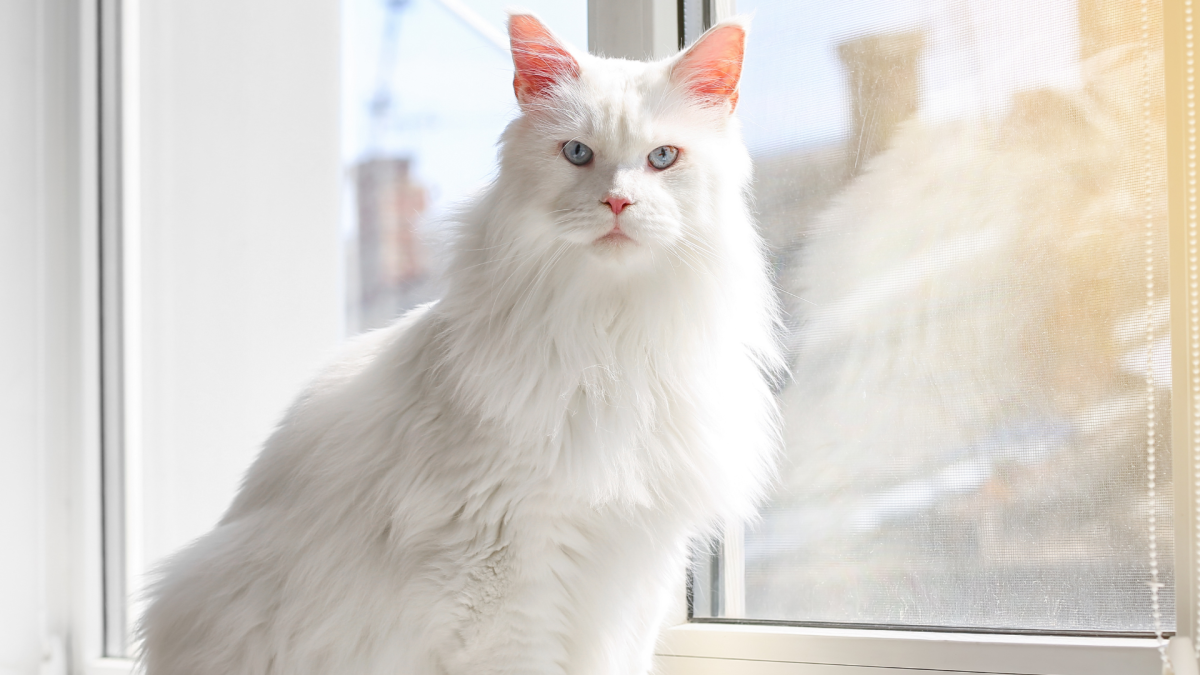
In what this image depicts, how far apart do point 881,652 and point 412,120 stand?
73.3 inches

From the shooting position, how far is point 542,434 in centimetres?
97

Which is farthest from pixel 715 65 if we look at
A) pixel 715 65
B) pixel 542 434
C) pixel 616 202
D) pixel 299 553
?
pixel 299 553

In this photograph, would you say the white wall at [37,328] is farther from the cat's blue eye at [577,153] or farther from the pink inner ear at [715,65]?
the pink inner ear at [715,65]

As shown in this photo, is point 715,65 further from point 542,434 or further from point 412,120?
point 412,120

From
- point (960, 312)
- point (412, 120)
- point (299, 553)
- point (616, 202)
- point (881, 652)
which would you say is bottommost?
point (881, 652)

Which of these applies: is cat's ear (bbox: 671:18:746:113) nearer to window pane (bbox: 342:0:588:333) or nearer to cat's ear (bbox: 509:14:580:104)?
cat's ear (bbox: 509:14:580:104)

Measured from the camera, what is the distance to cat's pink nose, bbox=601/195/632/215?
0.96m

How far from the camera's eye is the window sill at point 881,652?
107 centimetres

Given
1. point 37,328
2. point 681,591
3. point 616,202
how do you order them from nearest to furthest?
point 616,202 → point 681,591 → point 37,328

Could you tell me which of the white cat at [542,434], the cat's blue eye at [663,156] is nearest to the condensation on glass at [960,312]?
the white cat at [542,434]

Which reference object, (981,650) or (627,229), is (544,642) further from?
(981,650)

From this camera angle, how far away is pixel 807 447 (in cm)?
138

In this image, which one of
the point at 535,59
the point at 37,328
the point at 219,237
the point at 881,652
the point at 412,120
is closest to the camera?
the point at 535,59

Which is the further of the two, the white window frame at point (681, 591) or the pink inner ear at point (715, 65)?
the pink inner ear at point (715, 65)
